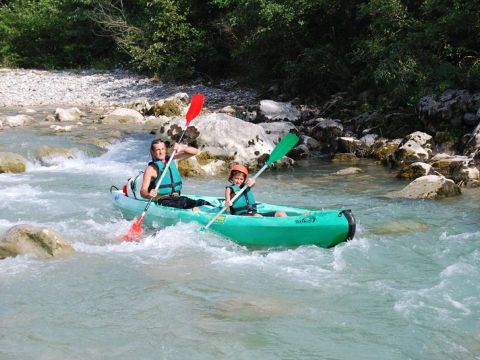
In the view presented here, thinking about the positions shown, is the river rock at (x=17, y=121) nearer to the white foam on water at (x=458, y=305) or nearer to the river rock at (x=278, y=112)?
the river rock at (x=278, y=112)

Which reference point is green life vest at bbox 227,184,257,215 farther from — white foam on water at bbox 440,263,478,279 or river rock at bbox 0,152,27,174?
river rock at bbox 0,152,27,174

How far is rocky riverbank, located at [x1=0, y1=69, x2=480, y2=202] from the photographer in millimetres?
8477

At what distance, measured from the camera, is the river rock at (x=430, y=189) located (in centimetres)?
715

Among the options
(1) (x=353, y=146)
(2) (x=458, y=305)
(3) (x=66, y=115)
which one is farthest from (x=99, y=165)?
(2) (x=458, y=305)

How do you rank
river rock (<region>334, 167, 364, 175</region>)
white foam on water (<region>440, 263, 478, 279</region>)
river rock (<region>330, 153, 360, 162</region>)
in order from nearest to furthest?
Result: white foam on water (<region>440, 263, 478, 279</region>), river rock (<region>334, 167, 364, 175</region>), river rock (<region>330, 153, 360, 162</region>)

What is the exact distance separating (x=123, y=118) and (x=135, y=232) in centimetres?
891

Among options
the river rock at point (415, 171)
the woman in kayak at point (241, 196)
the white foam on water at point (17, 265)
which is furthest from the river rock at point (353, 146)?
the white foam on water at point (17, 265)

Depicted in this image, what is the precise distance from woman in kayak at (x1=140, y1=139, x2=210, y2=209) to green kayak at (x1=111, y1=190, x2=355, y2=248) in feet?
0.56

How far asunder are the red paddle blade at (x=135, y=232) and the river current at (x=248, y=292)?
169mm

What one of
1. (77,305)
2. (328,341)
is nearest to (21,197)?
(77,305)

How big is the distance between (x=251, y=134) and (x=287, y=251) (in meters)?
4.81

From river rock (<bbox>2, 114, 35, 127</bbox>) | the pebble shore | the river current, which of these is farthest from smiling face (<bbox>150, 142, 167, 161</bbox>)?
the pebble shore

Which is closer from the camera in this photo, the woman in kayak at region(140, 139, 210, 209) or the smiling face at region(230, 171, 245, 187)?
the smiling face at region(230, 171, 245, 187)

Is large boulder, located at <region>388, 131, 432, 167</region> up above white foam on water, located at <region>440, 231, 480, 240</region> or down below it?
above
